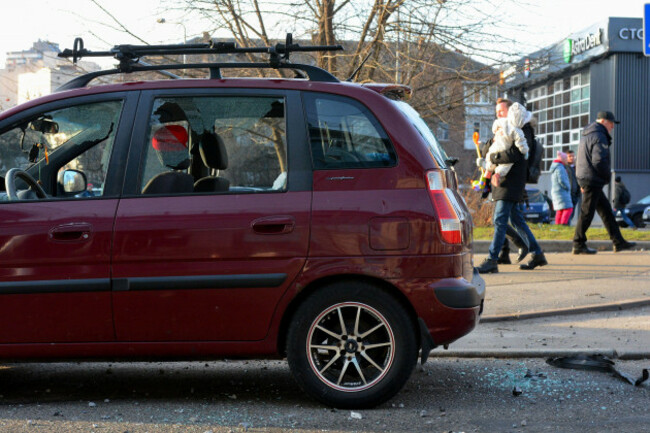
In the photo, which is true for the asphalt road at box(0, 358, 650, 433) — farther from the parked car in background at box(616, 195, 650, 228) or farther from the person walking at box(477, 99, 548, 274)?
the parked car in background at box(616, 195, 650, 228)

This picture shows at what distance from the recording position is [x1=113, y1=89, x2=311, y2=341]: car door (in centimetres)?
476

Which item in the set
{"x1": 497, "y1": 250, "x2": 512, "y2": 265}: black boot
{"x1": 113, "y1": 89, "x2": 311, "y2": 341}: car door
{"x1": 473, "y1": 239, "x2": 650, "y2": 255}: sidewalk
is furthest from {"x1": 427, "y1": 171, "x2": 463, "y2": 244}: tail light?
{"x1": 473, "y1": 239, "x2": 650, "y2": 255}: sidewalk

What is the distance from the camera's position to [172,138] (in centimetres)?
510

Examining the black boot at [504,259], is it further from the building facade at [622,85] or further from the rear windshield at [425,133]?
the building facade at [622,85]

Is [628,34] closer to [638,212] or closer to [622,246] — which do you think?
[638,212]

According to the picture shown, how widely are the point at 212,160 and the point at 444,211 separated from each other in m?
1.35

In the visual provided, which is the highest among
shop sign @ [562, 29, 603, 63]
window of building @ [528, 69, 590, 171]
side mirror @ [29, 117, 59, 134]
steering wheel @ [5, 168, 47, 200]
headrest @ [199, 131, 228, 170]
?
shop sign @ [562, 29, 603, 63]

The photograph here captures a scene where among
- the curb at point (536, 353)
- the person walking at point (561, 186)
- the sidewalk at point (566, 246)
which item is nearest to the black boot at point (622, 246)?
the sidewalk at point (566, 246)

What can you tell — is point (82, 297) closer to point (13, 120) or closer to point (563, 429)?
point (13, 120)

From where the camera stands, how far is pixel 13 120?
16.8 ft

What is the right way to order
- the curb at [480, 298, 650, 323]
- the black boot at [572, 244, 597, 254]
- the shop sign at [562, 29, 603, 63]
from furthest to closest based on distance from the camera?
the shop sign at [562, 29, 603, 63] → the black boot at [572, 244, 597, 254] → the curb at [480, 298, 650, 323]

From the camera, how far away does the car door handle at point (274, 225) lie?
4.76 meters

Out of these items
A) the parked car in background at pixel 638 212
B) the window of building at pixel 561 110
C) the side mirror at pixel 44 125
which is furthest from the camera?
the window of building at pixel 561 110

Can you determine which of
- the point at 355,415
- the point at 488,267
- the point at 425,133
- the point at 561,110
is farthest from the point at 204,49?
the point at 561,110
